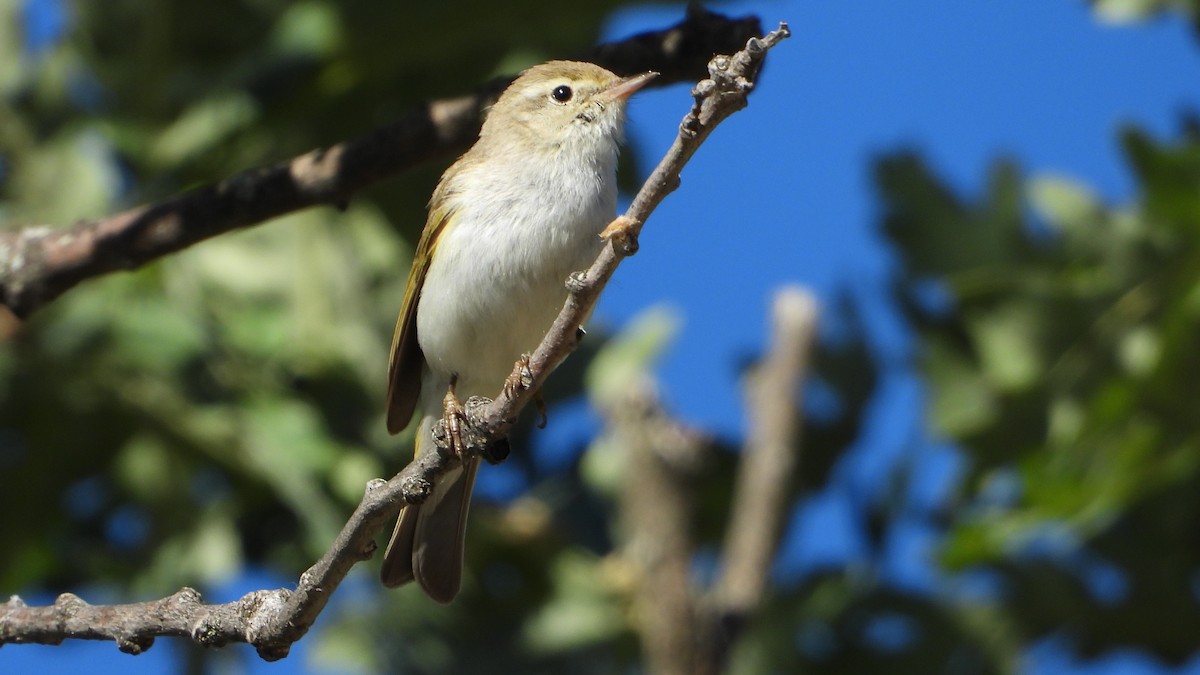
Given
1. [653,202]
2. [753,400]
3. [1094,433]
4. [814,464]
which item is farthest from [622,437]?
[653,202]

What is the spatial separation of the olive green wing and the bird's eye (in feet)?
1.59

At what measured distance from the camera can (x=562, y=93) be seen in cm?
453

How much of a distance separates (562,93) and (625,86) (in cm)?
41

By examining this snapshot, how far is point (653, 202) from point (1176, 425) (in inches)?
125

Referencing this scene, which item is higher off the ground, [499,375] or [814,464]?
[814,464]

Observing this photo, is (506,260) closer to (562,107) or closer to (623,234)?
(562,107)

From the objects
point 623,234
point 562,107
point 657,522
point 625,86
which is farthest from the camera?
point 657,522

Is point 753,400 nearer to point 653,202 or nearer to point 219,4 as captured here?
point 219,4

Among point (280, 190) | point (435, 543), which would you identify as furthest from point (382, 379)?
point (280, 190)

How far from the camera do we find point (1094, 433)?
5012 mm

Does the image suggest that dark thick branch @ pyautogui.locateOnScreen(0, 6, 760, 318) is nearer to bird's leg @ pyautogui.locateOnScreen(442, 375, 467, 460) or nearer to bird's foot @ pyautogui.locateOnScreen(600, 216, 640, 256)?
bird's leg @ pyautogui.locateOnScreen(442, 375, 467, 460)

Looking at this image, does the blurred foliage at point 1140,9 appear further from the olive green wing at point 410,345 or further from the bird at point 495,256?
the olive green wing at point 410,345

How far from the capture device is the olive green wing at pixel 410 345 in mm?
4312

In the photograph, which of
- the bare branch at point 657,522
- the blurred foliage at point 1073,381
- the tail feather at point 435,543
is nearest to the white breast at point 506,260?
the tail feather at point 435,543
